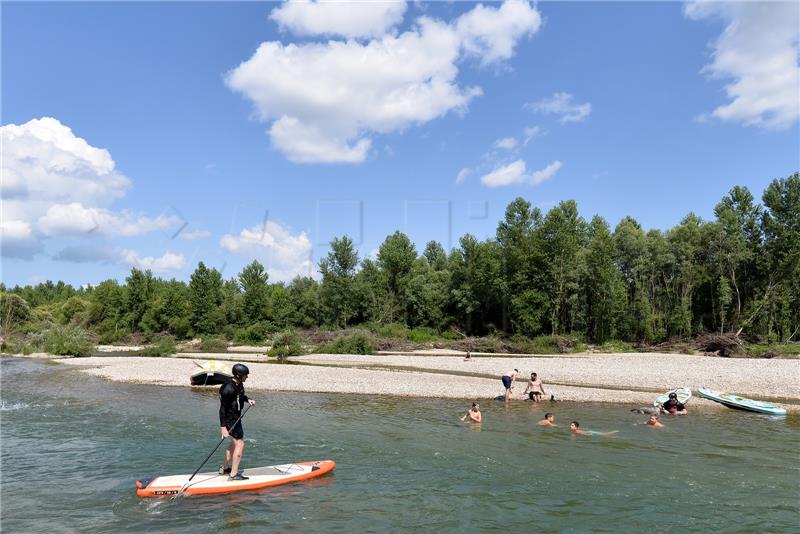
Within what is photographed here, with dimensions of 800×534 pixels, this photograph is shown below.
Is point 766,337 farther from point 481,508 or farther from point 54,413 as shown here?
point 54,413

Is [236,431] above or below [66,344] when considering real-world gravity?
above

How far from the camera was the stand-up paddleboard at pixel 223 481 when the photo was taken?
13.2 meters

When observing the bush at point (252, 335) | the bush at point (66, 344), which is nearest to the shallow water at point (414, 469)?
the bush at point (66, 344)

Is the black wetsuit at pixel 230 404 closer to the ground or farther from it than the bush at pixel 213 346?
farther from it

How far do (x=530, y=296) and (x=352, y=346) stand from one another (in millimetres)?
26748

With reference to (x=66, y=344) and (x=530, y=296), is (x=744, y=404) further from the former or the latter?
(x=66, y=344)

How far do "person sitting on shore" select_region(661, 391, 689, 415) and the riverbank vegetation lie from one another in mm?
30309

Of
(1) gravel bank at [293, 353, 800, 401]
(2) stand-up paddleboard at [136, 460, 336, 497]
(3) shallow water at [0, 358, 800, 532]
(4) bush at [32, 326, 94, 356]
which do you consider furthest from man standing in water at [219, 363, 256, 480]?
(4) bush at [32, 326, 94, 356]

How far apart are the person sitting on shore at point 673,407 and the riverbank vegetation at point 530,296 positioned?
30.3 meters

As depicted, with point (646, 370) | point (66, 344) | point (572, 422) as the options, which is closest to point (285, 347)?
point (66, 344)

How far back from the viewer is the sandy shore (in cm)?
3138

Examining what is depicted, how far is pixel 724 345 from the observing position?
5041 centimetres

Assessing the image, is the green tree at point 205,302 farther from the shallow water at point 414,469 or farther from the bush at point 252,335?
the shallow water at point 414,469

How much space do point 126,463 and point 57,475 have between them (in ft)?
6.41
